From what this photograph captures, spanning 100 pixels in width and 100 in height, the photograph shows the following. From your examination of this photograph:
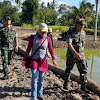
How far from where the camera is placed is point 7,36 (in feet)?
18.0

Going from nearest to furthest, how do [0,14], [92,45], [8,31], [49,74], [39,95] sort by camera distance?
1. [39,95]
2. [8,31]
3. [49,74]
4. [92,45]
5. [0,14]

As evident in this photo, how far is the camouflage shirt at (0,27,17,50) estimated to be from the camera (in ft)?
17.9

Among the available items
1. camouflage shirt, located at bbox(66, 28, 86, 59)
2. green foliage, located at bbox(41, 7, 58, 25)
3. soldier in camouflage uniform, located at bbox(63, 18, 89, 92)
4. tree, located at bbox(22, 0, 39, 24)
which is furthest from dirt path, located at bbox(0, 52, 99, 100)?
green foliage, located at bbox(41, 7, 58, 25)

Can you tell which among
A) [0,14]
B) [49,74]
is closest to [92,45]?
[49,74]

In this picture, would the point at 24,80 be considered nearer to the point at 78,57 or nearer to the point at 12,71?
the point at 12,71

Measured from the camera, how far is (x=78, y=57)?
443 centimetres

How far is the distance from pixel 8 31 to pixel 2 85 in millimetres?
1518

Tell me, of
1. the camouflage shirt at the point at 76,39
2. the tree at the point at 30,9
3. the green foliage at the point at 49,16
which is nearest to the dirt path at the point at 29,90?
the camouflage shirt at the point at 76,39

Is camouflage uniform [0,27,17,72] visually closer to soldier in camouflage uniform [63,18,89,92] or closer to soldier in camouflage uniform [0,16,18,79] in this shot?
soldier in camouflage uniform [0,16,18,79]

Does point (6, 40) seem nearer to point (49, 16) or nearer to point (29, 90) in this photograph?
point (29, 90)

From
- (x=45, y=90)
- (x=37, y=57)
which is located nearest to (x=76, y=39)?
(x=37, y=57)

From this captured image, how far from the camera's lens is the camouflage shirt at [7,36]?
5.44 meters

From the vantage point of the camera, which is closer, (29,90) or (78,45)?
(78,45)

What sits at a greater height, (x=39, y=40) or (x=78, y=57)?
(x=39, y=40)
